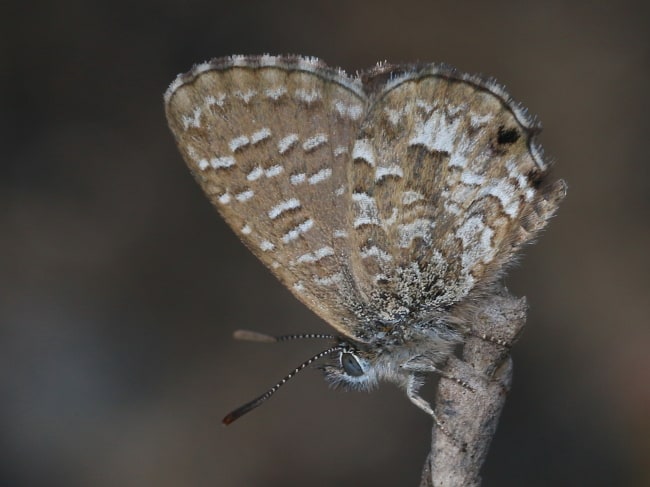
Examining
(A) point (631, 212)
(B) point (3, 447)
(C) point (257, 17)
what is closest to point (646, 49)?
(A) point (631, 212)

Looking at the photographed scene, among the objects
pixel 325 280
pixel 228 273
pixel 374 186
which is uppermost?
pixel 228 273

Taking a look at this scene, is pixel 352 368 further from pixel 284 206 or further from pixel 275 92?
pixel 275 92

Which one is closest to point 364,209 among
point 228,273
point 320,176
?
point 320,176

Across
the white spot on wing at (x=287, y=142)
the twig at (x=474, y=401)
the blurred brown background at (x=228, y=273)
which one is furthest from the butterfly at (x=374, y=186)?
the blurred brown background at (x=228, y=273)

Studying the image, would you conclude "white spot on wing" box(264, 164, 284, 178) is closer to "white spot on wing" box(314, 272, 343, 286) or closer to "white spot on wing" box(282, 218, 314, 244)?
"white spot on wing" box(282, 218, 314, 244)

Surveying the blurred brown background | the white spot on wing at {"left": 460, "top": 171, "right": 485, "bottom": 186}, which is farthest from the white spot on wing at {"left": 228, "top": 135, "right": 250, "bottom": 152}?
the blurred brown background
